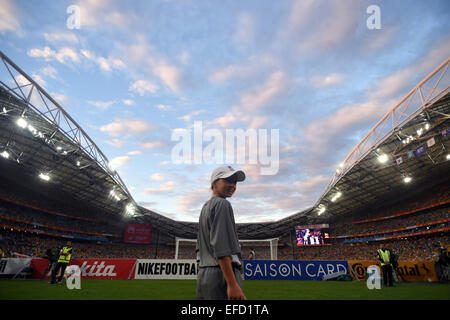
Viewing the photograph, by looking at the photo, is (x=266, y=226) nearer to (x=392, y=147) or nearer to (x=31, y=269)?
(x=392, y=147)

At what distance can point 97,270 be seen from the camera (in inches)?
538

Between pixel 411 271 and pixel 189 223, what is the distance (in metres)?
38.1

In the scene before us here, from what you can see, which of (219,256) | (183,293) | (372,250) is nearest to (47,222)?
(183,293)

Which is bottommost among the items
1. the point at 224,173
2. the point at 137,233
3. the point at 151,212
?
the point at 137,233

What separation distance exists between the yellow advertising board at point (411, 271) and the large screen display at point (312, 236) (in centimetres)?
3006

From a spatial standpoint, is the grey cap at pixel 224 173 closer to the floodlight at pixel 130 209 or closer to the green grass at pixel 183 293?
the green grass at pixel 183 293

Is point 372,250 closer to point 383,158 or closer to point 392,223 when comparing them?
point 392,223

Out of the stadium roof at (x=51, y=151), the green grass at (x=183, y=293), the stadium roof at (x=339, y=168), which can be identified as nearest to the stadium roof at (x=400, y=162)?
the stadium roof at (x=339, y=168)

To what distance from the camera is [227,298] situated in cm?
163

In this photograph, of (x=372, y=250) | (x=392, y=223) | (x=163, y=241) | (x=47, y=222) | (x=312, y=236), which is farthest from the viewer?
(x=163, y=241)

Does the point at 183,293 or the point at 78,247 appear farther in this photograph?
the point at 78,247

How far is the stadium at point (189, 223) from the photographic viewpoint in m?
10.2
